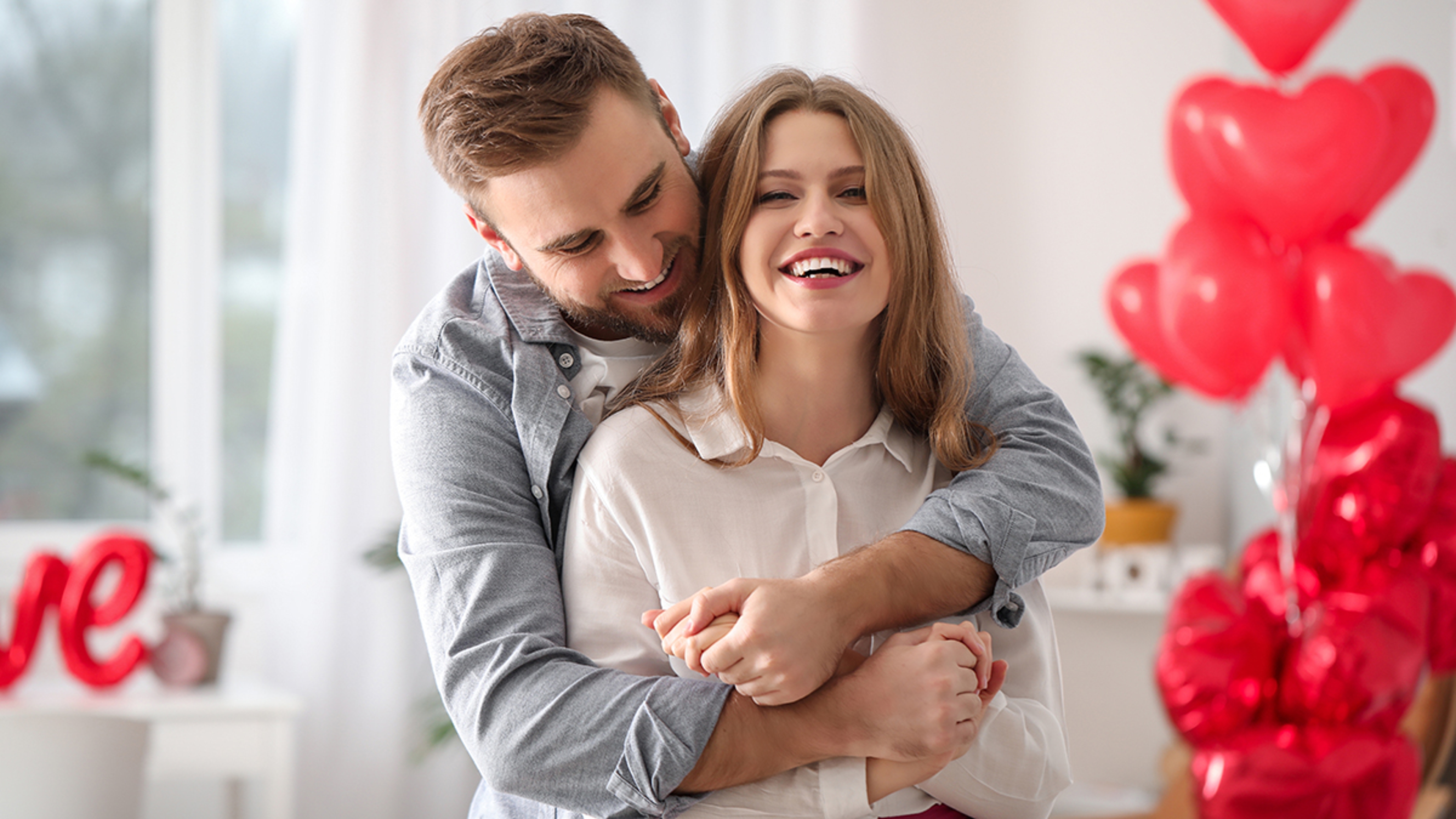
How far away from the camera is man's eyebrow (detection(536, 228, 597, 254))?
1.44m

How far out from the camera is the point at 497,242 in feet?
5.06

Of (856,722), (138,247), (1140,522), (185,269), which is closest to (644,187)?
(856,722)

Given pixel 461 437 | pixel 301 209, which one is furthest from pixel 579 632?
pixel 301 209

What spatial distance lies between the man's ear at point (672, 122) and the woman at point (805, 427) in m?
0.11

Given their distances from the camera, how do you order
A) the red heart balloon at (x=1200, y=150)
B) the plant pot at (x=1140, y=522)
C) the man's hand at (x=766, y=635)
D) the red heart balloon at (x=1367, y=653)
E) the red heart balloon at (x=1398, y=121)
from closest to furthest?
the man's hand at (x=766, y=635)
the red heart balloon at (x=1367, y=653)
the red heart balloon at (x=1398, y=121)
the red heart balloon at (x=1200, y=150)
the plant pot at (x=1140, y=522)

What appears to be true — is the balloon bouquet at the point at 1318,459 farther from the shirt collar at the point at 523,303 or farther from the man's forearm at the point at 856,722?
the shirt collar at the point at 523,303

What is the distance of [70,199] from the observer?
11.2ft

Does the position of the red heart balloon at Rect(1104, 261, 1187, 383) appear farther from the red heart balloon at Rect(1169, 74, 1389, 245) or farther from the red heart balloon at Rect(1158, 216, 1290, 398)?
the red heart balloon at Rect(1169, 74, 1389, 245)

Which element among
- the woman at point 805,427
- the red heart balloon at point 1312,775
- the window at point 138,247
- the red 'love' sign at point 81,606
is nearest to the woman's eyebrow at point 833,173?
the woman at point 805,427

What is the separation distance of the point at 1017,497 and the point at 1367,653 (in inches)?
24.5

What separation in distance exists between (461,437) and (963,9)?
3057 mm

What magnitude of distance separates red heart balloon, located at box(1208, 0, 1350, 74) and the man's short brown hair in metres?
0.92

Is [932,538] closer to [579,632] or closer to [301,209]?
[579,632]

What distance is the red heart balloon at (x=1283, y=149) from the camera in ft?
5.48
